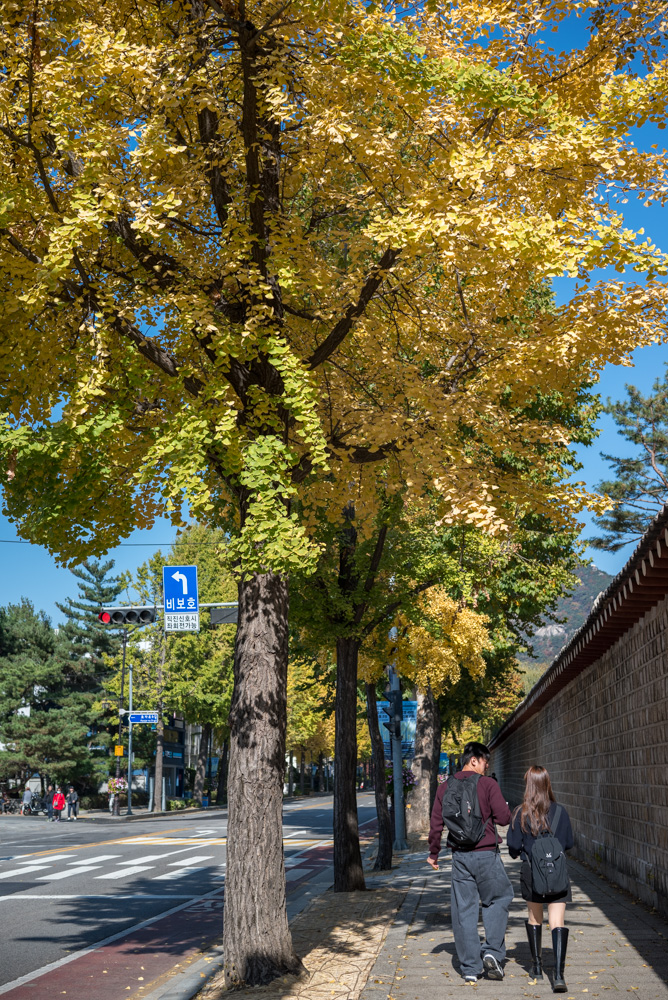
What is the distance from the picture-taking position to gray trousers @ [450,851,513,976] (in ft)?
24.9

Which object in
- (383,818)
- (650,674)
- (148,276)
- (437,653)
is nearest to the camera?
(148,276)

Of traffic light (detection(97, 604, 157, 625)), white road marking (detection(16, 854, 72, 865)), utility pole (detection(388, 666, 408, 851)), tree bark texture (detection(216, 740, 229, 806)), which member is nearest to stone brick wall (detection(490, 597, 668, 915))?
utility pole (detection(388, 666, 408, 851))

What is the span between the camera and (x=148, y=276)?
8.77m

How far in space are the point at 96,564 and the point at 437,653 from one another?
63.0 metres

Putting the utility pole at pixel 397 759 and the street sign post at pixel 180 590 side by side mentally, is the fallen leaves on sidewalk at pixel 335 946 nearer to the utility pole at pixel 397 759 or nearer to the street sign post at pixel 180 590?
the utility pole at pixel 397 759

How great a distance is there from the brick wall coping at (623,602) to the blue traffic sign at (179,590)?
30.0ft

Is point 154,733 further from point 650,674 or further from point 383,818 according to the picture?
point 650,674

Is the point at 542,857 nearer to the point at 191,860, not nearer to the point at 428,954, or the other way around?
the point at 428,954

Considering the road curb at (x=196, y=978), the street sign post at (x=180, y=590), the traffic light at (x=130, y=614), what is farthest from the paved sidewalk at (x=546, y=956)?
the street sign post at (x=180, y=590)

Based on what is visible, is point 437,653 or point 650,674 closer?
point 650,674

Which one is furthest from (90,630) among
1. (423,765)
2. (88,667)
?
(423,765)

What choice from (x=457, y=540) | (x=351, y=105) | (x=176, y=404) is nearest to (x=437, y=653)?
(x=457, y=540)

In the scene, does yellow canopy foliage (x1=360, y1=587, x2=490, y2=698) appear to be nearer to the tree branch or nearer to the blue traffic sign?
the blue traffic sign

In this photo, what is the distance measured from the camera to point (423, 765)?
27641 mm
